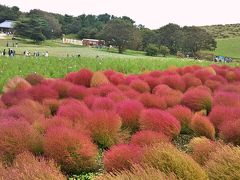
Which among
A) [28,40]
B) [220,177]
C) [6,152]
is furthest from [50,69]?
[28,40]

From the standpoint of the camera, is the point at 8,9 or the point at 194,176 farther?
the point at 8,9

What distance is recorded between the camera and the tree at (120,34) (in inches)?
2413

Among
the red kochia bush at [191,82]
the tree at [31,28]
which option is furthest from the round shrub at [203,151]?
the tree at [31,28]

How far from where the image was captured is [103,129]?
22.2ft

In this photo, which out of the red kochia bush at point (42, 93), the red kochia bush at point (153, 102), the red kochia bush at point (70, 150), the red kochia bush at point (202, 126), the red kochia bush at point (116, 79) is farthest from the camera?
the red kochia bush at point (116, 79)

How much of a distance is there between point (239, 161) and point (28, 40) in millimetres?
64633

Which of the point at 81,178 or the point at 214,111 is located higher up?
the point at 214,111

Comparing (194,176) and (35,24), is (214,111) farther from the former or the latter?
(35,24)

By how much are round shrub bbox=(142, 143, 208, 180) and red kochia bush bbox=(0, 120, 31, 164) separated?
84.0 inches

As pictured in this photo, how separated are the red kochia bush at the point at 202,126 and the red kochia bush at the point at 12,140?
2989 millimetres

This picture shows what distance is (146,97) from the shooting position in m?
9.19

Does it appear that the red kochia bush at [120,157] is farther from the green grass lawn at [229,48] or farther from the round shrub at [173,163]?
the green grass lawn at [229,48]

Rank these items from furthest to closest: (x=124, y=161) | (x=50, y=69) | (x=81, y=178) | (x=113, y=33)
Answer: (x=113, y=33), (x=50, y=69), (x=81, y=178), (x=124, y=161)

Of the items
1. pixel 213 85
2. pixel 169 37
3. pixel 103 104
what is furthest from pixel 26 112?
pixel 169 37
